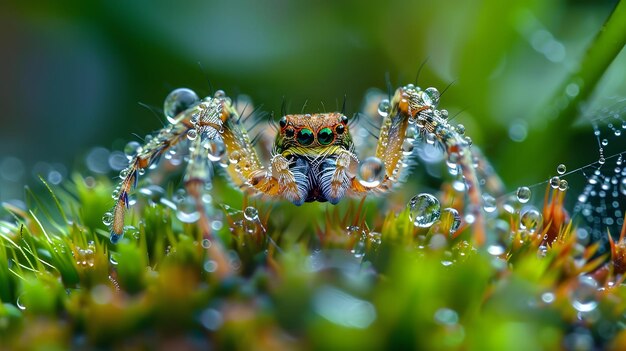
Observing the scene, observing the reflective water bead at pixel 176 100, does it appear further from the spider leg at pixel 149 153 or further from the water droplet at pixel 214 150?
the water droplet at pixel 214 150

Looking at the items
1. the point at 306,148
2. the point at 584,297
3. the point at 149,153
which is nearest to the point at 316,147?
the point at 306,148

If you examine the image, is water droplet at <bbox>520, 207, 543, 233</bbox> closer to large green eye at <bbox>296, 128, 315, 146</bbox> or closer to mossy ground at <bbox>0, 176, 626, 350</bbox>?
mossy ground at <bbox>0, 176, 626, 350</bbox>

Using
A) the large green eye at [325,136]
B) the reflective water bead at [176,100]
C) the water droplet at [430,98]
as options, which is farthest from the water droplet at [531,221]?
the reflective water bead at [176,100]

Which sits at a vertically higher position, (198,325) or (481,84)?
(481,84)

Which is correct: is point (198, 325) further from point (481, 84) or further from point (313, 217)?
point (481, 84)

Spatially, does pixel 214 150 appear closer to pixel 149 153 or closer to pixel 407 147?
pixel 149 153

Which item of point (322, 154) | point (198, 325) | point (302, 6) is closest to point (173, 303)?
point (198, 325)
